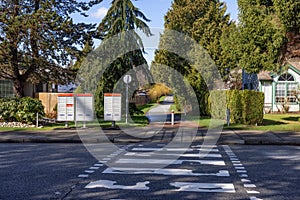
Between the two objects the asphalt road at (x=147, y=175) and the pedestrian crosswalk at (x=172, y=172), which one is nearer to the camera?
the asphalt road at (x=147, y=175)

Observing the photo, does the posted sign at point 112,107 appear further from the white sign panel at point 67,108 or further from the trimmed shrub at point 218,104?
the trimmed shrub at point 218,104

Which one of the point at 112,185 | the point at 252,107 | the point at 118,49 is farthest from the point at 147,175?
the point at 118,49

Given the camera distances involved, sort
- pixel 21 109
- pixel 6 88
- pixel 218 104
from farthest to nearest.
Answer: pixel 6 88, pixel 218 104, pixel 21 109

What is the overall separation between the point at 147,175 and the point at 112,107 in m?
9.99

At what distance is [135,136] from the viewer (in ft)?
49.5

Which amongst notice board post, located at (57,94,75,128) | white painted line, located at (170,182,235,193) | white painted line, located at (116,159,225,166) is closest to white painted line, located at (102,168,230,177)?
white painted line, located at (170,182,235,193)

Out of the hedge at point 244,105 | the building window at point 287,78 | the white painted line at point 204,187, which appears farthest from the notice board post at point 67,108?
the building window at point 287,78

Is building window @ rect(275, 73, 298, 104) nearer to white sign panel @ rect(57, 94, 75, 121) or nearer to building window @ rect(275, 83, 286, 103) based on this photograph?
building window @ rect(275, 83, 286, 103)

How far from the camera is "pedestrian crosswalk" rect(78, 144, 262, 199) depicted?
679 centimetres

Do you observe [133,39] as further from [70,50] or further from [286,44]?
[286,44]

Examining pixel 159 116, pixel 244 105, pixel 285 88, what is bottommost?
pixel 159 116

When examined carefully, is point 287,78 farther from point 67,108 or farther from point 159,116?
point 67,108

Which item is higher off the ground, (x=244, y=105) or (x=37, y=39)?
(x=37, y=39)

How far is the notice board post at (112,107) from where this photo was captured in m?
17.5
